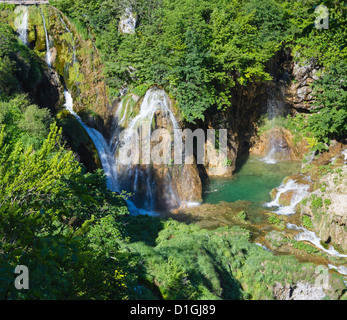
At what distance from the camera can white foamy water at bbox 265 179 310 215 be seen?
18.5 meters

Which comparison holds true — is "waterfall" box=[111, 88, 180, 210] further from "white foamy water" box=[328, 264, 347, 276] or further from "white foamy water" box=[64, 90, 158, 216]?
"white foamy water" box=[328, 264, 347, 276]

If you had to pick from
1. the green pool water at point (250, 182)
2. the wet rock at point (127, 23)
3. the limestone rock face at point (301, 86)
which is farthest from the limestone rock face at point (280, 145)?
the wet rock at point (127, 23)

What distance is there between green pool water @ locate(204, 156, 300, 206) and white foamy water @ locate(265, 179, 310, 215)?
0.70m

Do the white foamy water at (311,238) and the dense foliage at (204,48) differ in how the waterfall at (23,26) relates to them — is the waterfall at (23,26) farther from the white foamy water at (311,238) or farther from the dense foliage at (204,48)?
the white foamy water at (311,238)

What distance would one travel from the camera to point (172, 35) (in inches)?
829

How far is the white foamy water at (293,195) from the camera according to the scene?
18469mm

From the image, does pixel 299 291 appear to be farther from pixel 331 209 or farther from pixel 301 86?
pixel 301 86

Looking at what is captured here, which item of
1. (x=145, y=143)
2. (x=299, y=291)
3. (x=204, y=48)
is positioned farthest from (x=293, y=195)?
(x=204, y=48)

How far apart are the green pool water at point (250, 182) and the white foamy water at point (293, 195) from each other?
704 mm

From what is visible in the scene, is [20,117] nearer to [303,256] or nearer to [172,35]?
[172,35]

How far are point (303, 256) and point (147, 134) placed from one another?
36.1 ft

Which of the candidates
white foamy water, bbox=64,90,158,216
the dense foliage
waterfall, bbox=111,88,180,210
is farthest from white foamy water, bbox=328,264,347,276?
the dense foliage
